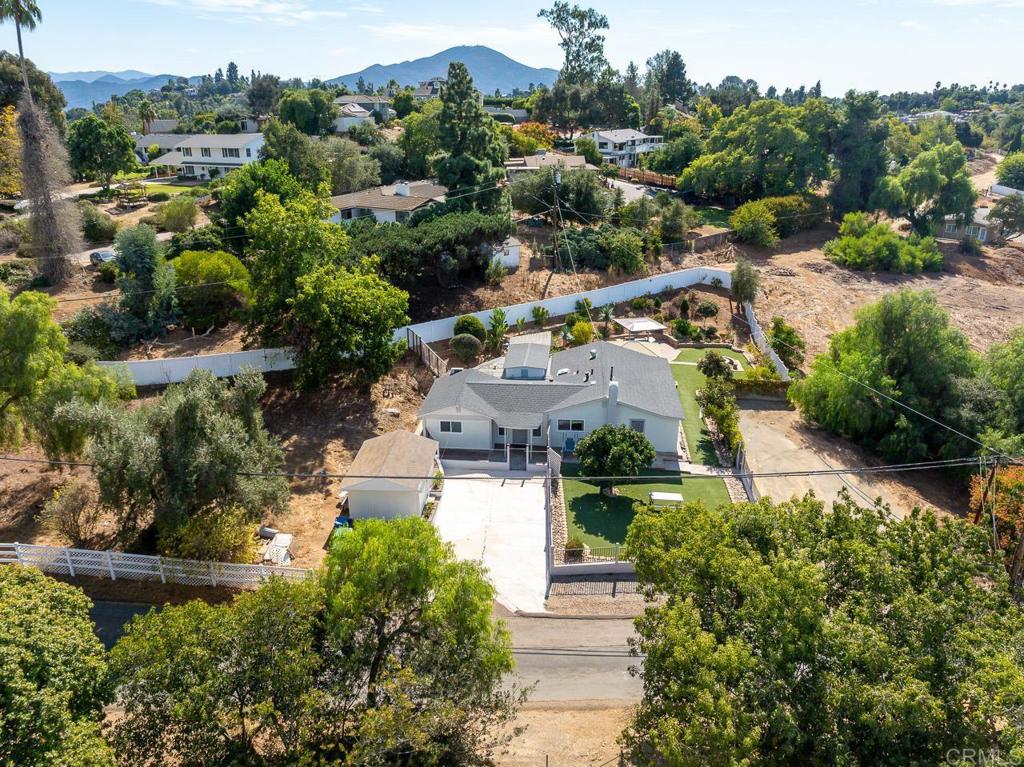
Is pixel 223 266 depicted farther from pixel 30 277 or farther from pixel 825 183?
pixel 825 183

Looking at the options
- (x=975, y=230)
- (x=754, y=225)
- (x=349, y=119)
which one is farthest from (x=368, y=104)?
(x=975, y=230)

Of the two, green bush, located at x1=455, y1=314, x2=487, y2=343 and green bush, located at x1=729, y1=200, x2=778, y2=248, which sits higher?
green bush, located at x1=729, y1=200, x2=778, y2=248

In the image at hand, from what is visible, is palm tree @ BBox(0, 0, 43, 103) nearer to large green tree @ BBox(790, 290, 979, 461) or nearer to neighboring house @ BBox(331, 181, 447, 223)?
neighboring house @ BBox(331, 181, 447, 223)

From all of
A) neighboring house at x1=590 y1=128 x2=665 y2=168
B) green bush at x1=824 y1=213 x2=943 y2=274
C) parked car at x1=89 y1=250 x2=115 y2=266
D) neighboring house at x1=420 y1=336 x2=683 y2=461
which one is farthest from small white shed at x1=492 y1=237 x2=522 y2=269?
neighboring house at x1=590 y1=128 x2=665 y2=168

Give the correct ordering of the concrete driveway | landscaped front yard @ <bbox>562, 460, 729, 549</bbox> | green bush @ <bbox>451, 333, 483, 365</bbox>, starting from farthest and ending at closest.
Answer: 1. green bush @ <bbox>451, 333, 483, 365</bbox>
2. landscaped front yard @ <bbox>562, 460, 729, 549</bbox>
3. the concrete driveway

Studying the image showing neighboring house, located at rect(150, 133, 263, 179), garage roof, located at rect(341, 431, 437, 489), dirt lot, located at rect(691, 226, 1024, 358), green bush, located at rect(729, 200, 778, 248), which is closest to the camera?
garage roof, located at rect(341, 431, 437, 489)

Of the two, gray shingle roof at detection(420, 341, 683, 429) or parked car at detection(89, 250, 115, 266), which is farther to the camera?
parked car at detection(89, 250, 115, 266)

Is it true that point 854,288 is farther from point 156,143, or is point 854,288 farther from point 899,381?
point 156,143
